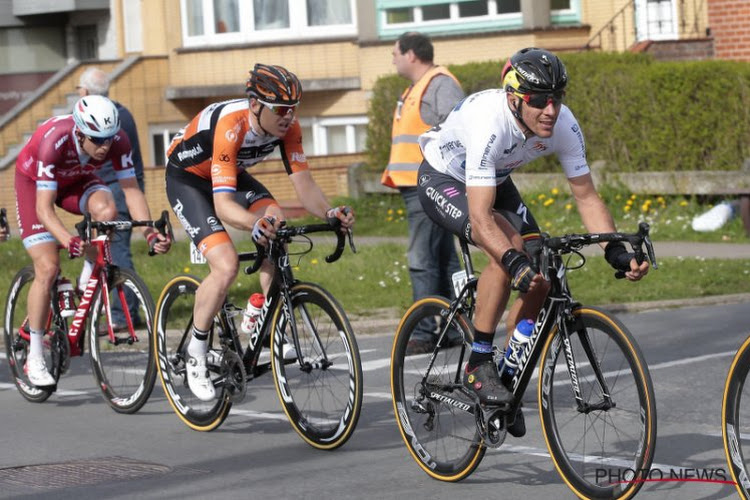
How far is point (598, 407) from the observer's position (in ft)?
19.5

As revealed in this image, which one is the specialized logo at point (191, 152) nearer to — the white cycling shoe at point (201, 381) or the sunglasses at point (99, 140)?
the sunglasses at point (99, 140)

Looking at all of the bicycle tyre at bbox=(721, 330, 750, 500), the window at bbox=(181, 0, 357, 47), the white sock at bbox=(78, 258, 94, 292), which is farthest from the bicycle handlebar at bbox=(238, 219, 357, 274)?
the window at bbox=(181, 0, 357, 47)

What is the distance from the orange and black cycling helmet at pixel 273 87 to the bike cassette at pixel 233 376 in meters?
1.34

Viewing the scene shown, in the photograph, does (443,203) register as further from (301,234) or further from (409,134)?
(409,134)

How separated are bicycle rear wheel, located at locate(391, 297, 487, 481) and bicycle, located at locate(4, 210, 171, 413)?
1952mm

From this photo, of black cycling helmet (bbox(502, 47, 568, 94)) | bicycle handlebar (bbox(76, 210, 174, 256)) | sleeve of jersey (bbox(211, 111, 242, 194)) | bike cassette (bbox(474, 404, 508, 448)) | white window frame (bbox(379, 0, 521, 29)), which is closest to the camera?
black cycling helmet (bbox(502, 47, 568, 94))

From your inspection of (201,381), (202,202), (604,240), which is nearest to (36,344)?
(201,381)

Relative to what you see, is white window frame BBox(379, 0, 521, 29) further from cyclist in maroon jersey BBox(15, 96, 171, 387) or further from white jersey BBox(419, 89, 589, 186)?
white jersey BBox(419, 89, 589, 186)

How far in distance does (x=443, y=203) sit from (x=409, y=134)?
3545 millimetres

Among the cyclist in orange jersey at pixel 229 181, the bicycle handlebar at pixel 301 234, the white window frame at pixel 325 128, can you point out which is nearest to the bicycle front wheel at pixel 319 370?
the bicycle handlebar at pixel 301 234

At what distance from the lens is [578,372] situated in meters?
5.95

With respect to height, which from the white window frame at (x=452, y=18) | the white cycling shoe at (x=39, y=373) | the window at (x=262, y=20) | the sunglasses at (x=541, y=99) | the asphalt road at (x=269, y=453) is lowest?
the asphalt road at (x=269, y=453)

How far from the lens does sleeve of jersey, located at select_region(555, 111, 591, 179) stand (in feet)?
21.5

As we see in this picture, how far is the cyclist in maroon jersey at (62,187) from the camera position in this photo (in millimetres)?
8555
